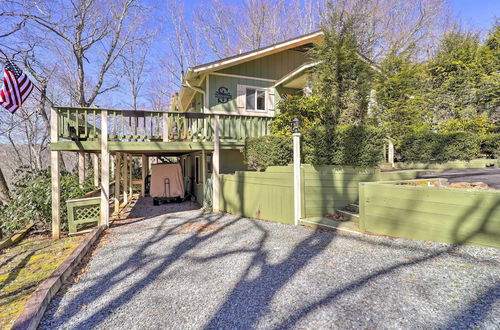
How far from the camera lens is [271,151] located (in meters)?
6.74

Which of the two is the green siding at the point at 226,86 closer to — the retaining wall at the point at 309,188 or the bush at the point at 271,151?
the bush at the point at 271,151

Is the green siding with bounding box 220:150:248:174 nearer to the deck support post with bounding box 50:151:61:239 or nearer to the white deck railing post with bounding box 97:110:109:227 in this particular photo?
the white deck railing post with bounding box 97:110:109:227

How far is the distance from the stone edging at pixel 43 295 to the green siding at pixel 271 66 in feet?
26.5

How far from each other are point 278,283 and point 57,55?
71.6 feet

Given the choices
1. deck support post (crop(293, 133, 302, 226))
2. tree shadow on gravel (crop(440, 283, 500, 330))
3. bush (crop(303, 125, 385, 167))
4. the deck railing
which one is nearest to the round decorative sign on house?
the deck railing

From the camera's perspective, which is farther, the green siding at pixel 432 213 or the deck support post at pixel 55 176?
the deck support post at pixel 55 176

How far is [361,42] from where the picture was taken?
7.21 m

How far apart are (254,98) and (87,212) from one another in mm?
7300

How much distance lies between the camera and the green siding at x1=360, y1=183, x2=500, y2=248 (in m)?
3.44

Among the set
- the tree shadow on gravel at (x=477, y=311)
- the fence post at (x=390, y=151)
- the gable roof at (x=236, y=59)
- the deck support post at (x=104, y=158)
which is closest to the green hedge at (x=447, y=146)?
the fence post at (x=390, y=151)

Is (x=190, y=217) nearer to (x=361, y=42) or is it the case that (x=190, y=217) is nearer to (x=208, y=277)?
(x=208, y=277)

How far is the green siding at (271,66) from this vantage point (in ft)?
34.2

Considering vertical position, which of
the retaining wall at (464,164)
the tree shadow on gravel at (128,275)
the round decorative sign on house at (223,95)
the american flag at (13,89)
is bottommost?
the tree shadow on gravel at (128,275)

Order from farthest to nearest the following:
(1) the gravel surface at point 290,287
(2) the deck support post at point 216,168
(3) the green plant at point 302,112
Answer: (2) the deck support post at point 216,168 < (3) the green plant at point 302,112 < (1) the gravel surface at point 290,287
